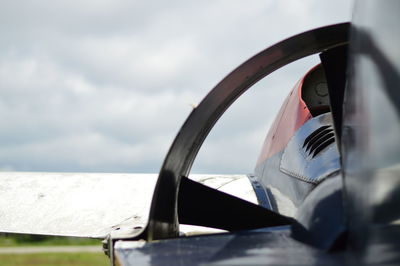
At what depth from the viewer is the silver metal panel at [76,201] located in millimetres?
7258

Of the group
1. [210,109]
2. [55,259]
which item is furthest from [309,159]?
[55,259]

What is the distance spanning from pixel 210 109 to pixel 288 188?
1.67 m

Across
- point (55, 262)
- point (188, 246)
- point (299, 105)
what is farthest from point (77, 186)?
point (55, 262)

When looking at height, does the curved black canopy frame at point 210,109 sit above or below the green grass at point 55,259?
below

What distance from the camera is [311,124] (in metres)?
5.62

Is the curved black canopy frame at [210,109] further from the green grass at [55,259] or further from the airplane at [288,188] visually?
the green grass at [55,259]

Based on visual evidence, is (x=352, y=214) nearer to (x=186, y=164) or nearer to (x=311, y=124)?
(x=186, y=164)

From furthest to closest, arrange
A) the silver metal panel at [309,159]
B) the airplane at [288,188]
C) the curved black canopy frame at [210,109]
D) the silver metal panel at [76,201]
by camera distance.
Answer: the silver metal panel at [76,201]
the silver metal panel at [309,159]
the curved black canopy frame at [210,109]
the airplane at [288,188]

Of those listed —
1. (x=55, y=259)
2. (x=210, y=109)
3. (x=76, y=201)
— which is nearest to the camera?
(x=210, y=109)

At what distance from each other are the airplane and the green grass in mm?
16265

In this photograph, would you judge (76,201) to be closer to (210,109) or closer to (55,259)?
(210,109)

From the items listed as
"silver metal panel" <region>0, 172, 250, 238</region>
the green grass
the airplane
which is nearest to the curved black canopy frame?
the airplane

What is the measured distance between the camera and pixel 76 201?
7.87 meters

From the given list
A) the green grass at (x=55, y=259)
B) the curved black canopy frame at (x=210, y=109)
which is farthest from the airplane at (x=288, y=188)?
the green grass at (x=55, y=259)
